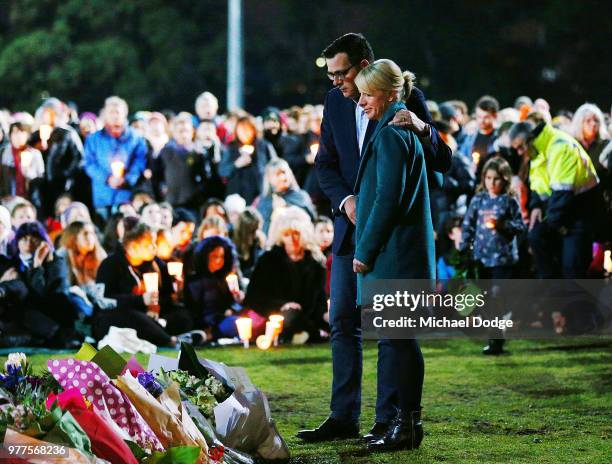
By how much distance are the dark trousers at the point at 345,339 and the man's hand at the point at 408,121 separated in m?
0.84

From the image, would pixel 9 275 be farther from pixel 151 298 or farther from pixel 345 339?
pixel 345 339

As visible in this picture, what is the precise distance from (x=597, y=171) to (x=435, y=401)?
5192 millimetres

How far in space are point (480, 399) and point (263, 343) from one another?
3169 mm

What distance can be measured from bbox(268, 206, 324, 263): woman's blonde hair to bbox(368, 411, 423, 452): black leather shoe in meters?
5.27

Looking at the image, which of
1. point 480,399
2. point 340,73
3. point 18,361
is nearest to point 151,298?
point 480,399

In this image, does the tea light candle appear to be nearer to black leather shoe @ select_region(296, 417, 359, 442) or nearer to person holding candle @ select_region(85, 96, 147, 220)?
person holding candle @ select_region(85, 96, 147, 220)

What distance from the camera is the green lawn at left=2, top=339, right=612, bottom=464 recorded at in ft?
23.8

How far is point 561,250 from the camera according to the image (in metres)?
13.1

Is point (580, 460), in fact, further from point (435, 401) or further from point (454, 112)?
point (454, 112)

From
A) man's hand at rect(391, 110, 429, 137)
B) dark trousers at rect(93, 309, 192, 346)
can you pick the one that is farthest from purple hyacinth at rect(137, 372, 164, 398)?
dark trousers at rect(93, 309, 192, 346)

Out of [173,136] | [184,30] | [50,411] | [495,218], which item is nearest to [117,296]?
[495,218]

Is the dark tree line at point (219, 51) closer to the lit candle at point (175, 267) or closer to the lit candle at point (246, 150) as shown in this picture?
the lit candle at point (246, 150)

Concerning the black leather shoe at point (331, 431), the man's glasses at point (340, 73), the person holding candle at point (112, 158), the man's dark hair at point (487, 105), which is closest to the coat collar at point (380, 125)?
the man's glasses at point (340, 73)

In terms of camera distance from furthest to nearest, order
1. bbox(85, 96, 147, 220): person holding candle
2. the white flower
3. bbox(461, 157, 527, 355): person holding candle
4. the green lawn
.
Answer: bbox(85, 96, 147, 220): person holding candle
bbox(461, 157, 527, 355): person holding candle
the green lawn
the white flower
